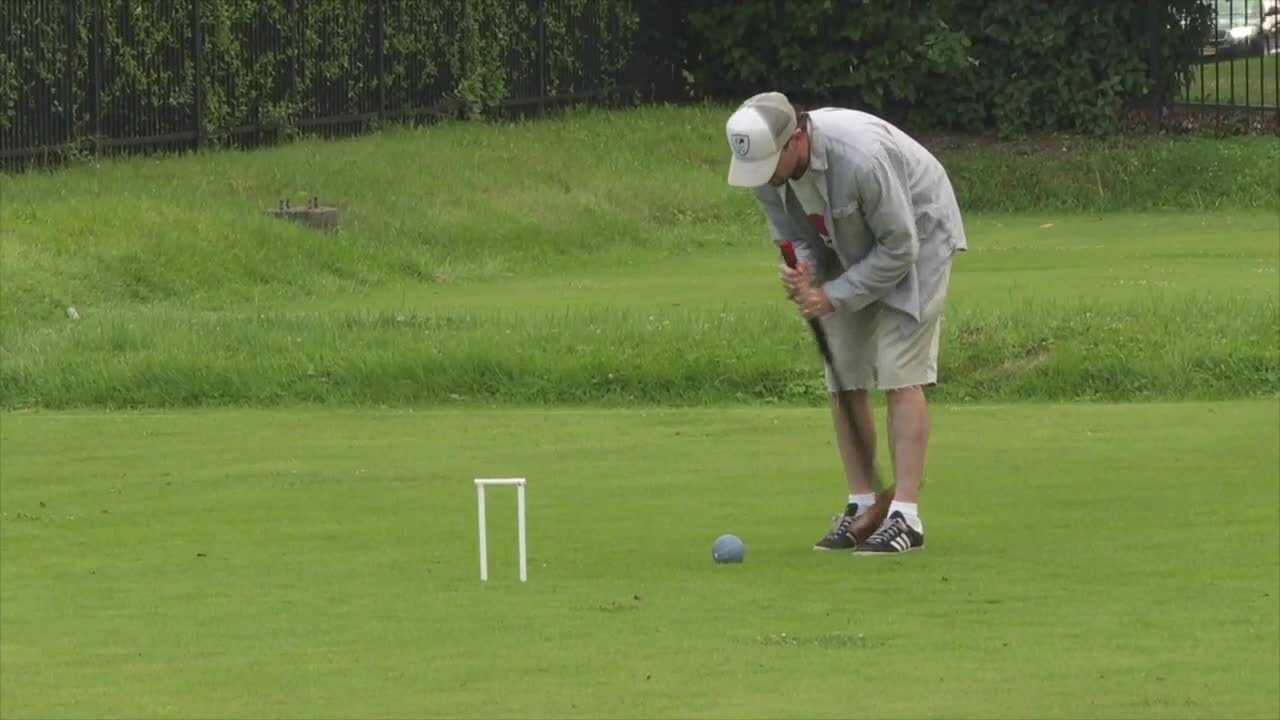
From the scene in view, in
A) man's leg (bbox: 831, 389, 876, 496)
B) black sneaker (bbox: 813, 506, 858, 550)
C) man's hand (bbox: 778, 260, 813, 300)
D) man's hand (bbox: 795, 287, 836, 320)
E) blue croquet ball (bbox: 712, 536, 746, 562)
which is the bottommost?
black sneaker (bbox: 813, 506, 858, 550)

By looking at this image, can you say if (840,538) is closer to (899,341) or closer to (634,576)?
(899,341)

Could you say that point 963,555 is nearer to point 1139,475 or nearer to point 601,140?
point 1139,475

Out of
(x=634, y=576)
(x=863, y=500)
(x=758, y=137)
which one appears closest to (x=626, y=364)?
(x=863, y=500)

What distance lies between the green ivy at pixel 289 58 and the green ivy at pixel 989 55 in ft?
7.68

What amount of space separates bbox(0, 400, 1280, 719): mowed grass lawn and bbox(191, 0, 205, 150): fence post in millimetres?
11734

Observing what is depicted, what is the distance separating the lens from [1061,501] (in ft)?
29.4

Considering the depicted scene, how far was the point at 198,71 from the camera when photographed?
2320 cm

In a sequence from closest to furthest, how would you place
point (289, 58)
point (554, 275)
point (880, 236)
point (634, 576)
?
point (634, 576)
point (880, 236)
point (554, 275)
point (289, 58)

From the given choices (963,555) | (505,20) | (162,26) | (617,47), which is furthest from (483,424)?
(617,47)

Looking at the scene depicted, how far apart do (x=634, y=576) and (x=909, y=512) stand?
3.33 ft

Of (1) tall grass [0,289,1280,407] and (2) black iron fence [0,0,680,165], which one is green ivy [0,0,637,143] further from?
(1) tall grass [0,289,1280,407]

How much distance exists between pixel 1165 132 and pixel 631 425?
55.4ft

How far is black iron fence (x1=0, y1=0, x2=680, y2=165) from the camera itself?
70.3 ft

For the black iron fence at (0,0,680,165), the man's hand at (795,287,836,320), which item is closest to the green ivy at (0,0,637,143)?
the black iron fence at (0,0,680,165)
